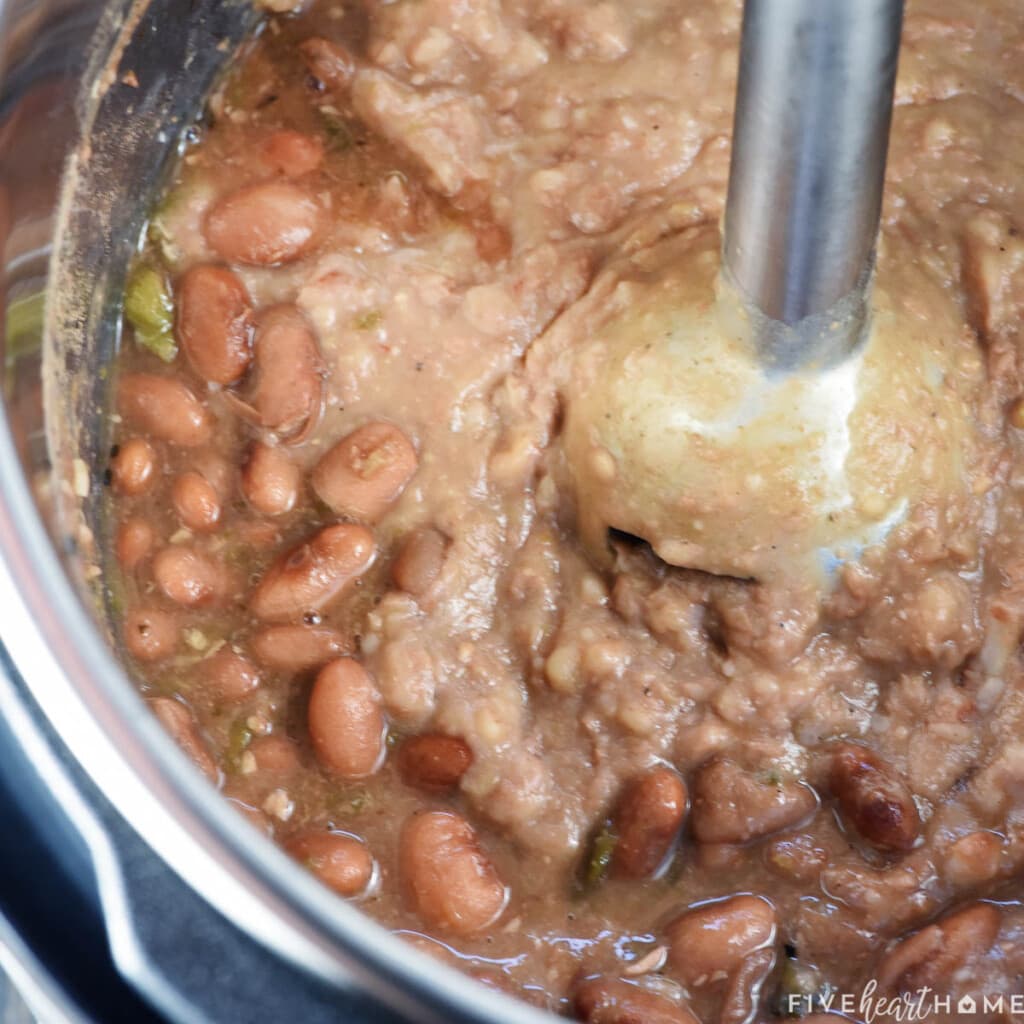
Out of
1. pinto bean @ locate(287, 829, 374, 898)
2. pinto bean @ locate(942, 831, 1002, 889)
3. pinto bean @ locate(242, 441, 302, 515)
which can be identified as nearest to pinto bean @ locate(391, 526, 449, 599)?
pinto bean @ locate(242, 441, 302, 515)

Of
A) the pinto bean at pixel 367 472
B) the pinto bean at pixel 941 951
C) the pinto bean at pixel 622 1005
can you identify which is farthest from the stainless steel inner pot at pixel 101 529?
the pinto bean at pixel 941 951

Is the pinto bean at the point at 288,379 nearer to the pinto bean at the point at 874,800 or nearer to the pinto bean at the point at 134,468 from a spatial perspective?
the pinto bean at the point at 134,468

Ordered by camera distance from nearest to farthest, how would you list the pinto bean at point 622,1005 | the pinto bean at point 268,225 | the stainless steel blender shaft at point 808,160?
the stainless steel blender shaft at point 808,160
the pinto bean at point 622,1005
the pinto bean at point 268,225

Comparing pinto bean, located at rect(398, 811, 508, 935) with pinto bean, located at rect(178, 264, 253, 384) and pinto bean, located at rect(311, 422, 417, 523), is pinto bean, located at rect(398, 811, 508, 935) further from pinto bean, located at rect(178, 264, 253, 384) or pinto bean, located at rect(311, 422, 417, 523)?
pinto bean, located at rect(178, 264, 253, 384)

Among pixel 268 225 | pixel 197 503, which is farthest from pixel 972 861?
pixel 268 225

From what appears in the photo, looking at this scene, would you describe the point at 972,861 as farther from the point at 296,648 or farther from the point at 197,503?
the point at 197,503

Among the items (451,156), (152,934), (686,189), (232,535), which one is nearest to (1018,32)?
(686,189)

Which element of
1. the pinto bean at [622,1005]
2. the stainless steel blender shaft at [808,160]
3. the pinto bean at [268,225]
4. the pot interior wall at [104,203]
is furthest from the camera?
the pinto bean at [268,225]
